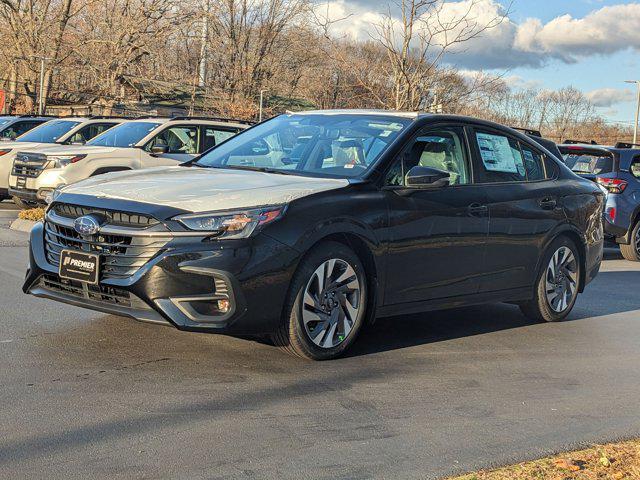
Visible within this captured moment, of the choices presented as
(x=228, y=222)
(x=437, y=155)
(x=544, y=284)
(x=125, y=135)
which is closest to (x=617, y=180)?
Answer: (x=544, y=284)

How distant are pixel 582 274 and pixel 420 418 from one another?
3.94 metres

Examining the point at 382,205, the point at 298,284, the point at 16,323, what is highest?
the point at 382,205

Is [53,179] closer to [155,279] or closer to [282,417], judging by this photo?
[155,279]

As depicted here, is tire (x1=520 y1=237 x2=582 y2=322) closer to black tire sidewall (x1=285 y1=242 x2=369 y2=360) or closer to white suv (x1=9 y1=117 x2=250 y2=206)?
black tire sidewall (x1=285 y1=242 x2=369 y2=360)

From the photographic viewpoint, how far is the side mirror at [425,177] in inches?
252

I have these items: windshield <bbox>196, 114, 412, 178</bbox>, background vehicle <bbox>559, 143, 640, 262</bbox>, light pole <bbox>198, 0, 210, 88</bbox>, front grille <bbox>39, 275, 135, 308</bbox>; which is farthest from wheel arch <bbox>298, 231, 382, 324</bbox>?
light pole <bbox>198, 0, 210, 88</bbox>

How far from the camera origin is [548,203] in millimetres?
7789

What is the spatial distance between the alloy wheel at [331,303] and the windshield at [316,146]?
2.51 ft

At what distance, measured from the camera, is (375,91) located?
18.8 metres

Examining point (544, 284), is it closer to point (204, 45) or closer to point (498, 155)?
point (498, 155)

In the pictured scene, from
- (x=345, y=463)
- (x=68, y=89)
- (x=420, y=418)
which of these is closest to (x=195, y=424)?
(x=345, y=463)

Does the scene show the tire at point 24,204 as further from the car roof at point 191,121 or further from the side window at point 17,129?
the side window at point 17,129

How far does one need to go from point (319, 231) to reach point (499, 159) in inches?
92.5

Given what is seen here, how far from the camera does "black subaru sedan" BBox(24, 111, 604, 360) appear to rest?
5465 mm
